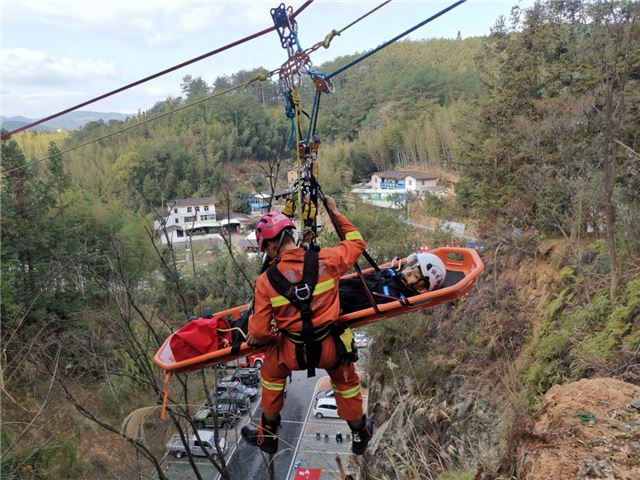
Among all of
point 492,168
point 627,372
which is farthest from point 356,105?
point 627,372

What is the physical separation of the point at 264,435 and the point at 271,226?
4.38 feet

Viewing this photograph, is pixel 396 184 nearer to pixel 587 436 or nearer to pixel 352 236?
pixel 352 236

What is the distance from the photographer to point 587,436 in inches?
84.4

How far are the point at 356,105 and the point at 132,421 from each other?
58271 mm

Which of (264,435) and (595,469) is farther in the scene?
Answer: (264,435)

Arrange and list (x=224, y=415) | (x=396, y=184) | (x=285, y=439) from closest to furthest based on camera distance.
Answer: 1. (x=224, y=415)
2. (x=285, y=439)
3. (x=396, y=184)

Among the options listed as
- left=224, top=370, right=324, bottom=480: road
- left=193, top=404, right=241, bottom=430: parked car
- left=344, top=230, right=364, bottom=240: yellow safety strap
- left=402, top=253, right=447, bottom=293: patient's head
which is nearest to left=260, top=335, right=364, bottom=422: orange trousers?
left=344, top=230, right=364, bottom=240: yellow safety strap

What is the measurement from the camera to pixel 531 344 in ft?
23.2

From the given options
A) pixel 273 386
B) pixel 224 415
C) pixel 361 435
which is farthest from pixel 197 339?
pixel 224 415

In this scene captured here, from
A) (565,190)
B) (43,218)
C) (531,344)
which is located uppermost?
(43,218)

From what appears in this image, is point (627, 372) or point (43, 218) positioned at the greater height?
point (43, 218)

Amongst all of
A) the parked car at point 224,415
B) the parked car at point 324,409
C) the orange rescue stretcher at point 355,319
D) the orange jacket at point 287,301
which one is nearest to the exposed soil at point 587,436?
the orange rescue stretcher at point 355,319

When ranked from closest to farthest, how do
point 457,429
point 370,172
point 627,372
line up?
point 627,372
point 457,429
point 370,172

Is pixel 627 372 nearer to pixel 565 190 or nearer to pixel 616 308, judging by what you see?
pixel 616 308
